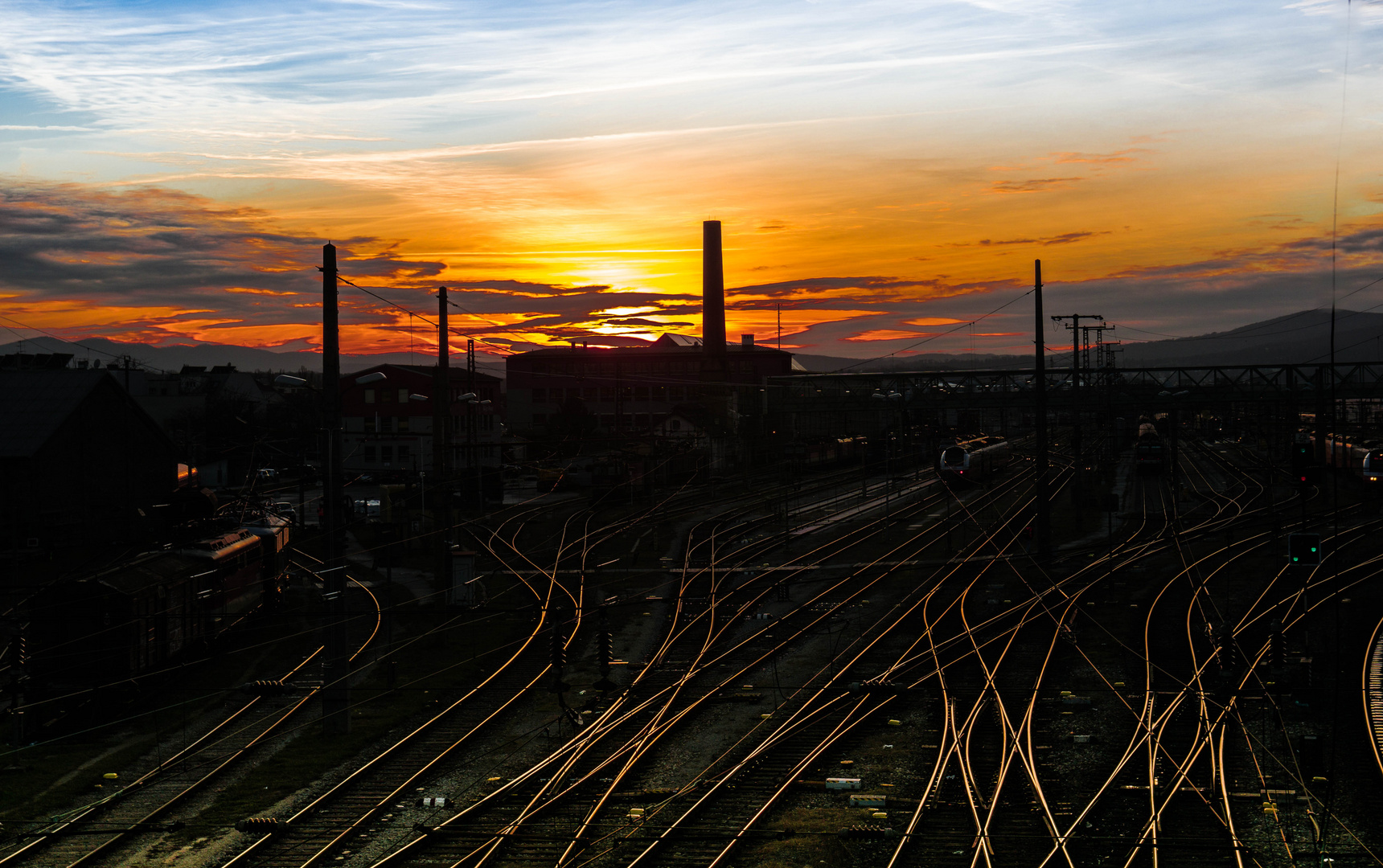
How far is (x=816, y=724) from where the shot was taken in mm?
20297

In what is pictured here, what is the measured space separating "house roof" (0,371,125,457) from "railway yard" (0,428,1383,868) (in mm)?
15943

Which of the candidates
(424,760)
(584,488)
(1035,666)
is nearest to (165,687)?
(424,760)

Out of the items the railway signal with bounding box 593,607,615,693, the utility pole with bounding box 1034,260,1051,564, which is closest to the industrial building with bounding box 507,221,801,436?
the utility pole with bounding box 1034,260,1051,564

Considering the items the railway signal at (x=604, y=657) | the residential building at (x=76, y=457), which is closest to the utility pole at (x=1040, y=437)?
the railway signal at (x=604, y=657)

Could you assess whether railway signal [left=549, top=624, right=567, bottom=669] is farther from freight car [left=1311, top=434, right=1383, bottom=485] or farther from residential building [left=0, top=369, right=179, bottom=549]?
freight car [left=1311, top=434, right=1383, bottom=485]

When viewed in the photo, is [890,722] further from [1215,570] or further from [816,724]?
[1215,570]

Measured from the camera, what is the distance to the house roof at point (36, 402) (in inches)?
1788

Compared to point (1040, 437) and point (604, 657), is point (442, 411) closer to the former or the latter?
point (604, 657)

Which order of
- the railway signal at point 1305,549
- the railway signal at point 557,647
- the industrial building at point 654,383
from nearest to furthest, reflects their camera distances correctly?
the railway signal at point 557,647 → the railway signal at point 1305,549 → the industrial building at point 654,383

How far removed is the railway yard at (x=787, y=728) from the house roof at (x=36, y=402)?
15943mm

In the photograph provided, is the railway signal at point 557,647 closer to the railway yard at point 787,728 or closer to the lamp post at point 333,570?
the railway yard at point 787,728

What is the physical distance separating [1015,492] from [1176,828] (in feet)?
172

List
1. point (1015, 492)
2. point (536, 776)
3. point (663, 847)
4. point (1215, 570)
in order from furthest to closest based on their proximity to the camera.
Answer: point (1015, 492) → point (1215, 570) → point (536, 776) → point (663, 847)

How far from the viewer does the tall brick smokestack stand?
94688 mm
